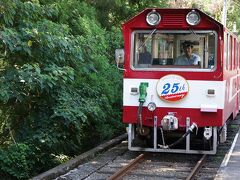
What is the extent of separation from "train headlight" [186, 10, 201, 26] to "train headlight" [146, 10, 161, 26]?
0.59 meters

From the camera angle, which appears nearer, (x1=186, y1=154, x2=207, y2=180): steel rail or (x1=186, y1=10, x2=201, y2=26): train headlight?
(x1=186, y1=154, x2=207, y2=180): steel rail

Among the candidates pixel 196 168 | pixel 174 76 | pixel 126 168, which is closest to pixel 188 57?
pixel 174 76

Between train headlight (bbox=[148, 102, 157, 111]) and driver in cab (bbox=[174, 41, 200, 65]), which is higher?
driver in cab (bbox=[174, 41, 200, 65])

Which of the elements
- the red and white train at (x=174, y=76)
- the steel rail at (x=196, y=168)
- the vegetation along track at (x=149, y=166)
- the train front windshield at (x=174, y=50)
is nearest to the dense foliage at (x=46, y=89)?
the vegetation along track at (x=149, y=166)

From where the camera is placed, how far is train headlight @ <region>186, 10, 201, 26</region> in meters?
9.77

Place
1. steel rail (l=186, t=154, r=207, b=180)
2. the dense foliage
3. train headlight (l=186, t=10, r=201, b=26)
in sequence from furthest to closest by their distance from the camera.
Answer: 1. train headlight (l=186, t=10, r=201, b=26)
2. the dense foliage
3. steel rail (l=186, t=154, r=207, b=180)

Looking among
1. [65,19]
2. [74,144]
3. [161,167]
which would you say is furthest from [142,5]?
[161,167]

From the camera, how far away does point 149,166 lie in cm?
968

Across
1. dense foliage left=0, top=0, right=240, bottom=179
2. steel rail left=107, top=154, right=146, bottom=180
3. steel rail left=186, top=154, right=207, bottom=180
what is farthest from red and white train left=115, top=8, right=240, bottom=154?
dense foliage left=0, top=0, right=240, bottom=179

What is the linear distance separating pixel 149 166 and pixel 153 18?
9.66 feet

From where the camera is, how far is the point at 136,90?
10.1 metres

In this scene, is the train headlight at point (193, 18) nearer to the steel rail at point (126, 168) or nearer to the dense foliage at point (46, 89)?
the dense foliage at point (46, 89)

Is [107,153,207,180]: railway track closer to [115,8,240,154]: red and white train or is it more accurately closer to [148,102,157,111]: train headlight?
[115,8,240,154]: red and white train

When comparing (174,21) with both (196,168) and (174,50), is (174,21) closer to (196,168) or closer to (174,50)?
(174,50)
